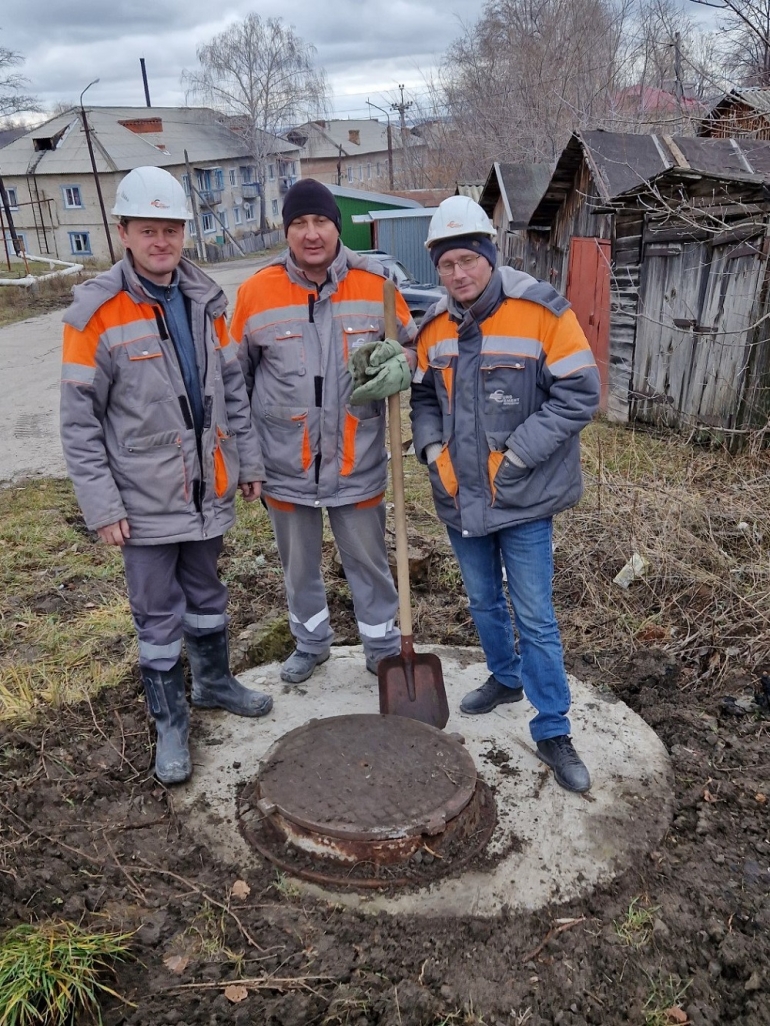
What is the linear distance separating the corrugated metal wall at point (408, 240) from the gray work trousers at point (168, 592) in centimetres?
2021

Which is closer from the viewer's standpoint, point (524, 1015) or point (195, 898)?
point (524, 1015)

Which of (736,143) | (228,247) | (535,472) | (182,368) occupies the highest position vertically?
(736,143)

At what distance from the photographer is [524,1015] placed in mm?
2002

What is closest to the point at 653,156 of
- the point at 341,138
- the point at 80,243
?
the point at 80,243

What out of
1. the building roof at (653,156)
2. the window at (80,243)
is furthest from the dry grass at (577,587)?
the window at (80,243)

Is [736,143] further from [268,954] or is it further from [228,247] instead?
[228,247]

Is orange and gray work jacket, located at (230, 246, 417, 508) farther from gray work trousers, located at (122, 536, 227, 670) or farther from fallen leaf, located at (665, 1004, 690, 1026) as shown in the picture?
fallen leaf, located at (665, 1004, 690, 1026)

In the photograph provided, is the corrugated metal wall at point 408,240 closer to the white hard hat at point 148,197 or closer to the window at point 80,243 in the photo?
the window at point 80,243

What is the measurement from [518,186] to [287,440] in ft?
43.8

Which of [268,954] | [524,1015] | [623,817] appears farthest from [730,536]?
[268,954]

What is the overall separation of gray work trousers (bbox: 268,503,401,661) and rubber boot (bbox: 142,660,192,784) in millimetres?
664

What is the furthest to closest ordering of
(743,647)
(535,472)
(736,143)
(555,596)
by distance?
1. (736,143)
2. (555,596)
3. (743,647)
4. (535,472)

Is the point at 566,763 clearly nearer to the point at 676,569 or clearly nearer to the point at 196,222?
the point at 676,569

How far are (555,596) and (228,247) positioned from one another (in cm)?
3621
